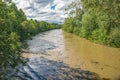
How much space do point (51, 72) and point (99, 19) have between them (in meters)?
40.3

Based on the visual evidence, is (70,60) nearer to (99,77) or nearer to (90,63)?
(90,63)

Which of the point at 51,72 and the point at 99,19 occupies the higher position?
the point at 99,19

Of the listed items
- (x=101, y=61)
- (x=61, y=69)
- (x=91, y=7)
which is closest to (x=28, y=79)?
(x=61, y=69)

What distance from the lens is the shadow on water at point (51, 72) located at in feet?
88.6

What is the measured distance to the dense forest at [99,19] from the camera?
2430 cm

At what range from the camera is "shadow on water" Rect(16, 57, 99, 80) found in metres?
27.0

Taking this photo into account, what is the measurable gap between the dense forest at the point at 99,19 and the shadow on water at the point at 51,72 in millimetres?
6341

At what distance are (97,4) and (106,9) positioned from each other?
3.21ft

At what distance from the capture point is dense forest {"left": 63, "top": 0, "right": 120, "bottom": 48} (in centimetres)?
2430

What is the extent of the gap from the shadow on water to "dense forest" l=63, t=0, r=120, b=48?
6.34 metres

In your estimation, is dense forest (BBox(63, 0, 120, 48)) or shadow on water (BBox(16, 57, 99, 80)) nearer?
dense forest (BBox(63, 0, 120, 48))

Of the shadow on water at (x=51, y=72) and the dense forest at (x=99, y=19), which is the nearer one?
the dense forest at (x=99, y=19)

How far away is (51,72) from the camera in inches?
1149

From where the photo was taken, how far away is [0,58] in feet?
62.4
